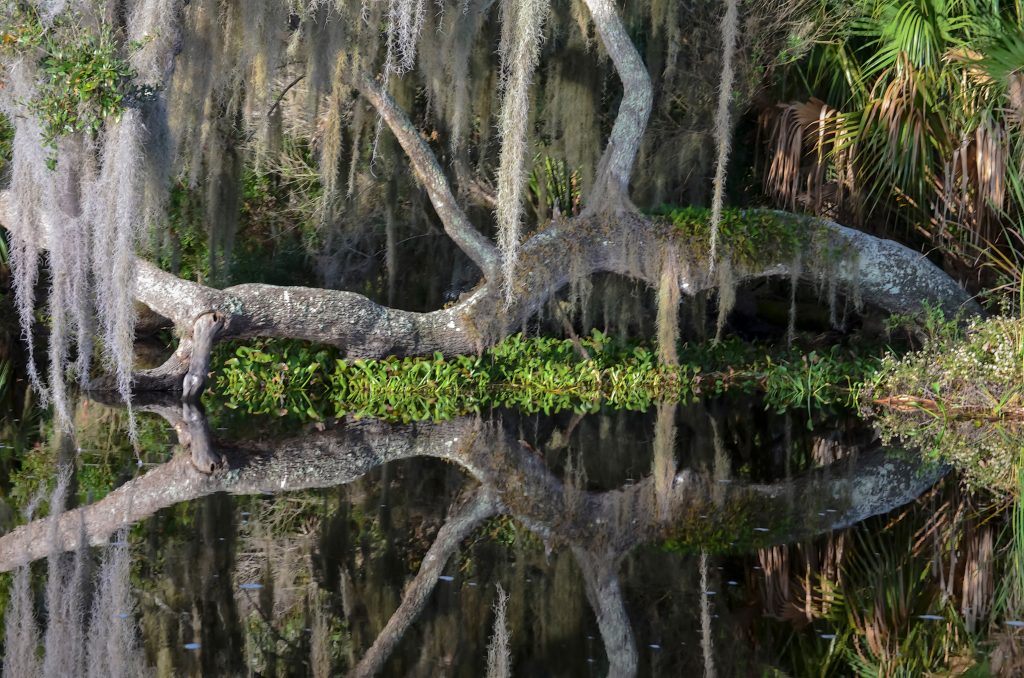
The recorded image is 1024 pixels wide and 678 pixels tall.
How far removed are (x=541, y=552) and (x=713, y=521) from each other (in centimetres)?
133

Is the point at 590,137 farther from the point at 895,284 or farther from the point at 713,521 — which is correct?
the point at 713,521

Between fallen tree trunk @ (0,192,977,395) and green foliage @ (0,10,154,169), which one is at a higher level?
green foliage @ (0,10,154,169)

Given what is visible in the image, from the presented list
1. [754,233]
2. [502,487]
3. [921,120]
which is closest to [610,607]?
[502,487]

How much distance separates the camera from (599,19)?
12.7 metres

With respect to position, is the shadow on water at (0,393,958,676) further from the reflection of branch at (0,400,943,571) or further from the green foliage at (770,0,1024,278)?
the green foliage at (770,0,1024,278)

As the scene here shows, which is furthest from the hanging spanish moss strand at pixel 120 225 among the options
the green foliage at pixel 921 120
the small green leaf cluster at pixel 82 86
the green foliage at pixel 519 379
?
the green foliage at pixel 921 120

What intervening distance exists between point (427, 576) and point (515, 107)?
5.80m

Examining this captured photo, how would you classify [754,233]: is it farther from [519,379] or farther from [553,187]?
[553,187]

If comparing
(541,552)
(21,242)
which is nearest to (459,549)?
(541,552)

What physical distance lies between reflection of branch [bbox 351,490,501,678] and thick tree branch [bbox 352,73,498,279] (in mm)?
5258

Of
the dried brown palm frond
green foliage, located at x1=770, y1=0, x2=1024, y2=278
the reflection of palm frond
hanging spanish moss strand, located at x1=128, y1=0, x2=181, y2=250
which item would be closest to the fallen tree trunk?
green foliage, located at x1=770, y1=0, x2=1024, y2=278

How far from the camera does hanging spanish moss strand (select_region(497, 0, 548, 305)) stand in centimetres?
1092

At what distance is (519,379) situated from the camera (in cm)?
1402

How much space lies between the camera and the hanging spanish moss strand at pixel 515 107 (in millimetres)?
10922
